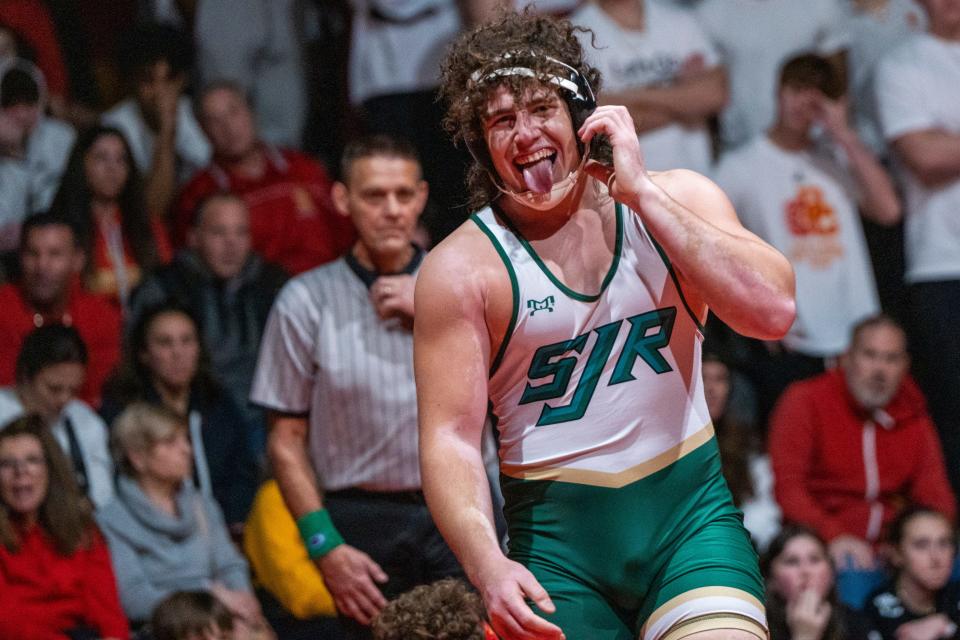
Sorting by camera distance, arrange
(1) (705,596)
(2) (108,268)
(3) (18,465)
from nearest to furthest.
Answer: (1) (705,596) → (3) (18,465) → (2) (108,268)

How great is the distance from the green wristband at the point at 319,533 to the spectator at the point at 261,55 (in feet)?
13.8

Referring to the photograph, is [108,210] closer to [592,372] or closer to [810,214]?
[810,214]

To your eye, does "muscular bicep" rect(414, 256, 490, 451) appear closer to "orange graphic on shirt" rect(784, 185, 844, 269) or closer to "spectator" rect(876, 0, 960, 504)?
"orange graphic on shirt" rect(784, 185, 844, 269)

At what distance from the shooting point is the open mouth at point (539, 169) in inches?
144

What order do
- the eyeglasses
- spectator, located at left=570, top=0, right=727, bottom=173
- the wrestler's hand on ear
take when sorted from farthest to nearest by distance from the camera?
1. spectator, located at left=570, top=0, right=727, bottom=173
2. the eyeglasses
3. the wrestler's hand on ear

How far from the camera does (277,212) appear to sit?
834 cm

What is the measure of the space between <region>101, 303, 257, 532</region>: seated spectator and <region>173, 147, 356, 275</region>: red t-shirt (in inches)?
44.6

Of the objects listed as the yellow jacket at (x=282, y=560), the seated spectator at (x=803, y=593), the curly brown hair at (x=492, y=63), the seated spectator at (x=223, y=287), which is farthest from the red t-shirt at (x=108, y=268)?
the curly brown hair at (x=492, y=63)

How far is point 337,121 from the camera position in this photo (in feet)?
30.5

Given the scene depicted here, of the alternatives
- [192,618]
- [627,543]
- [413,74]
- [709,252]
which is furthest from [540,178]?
[413,74]

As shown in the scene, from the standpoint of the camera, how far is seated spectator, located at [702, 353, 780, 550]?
7.50 metres

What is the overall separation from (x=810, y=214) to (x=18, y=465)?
446cm

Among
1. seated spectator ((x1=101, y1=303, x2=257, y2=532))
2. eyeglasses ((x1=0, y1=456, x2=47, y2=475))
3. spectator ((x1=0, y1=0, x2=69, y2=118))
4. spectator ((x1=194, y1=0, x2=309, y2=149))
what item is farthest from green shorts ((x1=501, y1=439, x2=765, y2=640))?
spectator ((x1=0, y1=0, x2=69, y2=118))

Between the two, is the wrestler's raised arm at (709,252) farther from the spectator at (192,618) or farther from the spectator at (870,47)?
the spectator at (870,47)
